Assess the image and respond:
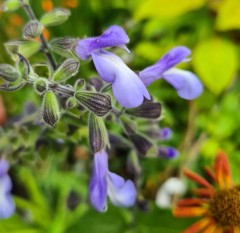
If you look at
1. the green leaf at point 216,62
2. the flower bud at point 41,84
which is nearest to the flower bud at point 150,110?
the flower bud at point 41,84

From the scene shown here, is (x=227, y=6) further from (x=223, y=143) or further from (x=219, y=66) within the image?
(x=223, y=143)

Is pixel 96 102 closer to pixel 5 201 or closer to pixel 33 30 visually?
pixel 33 30

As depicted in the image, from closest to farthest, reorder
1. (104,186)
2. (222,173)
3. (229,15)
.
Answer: (104,186), (222,173), (229,15)

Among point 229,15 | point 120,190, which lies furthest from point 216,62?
point 120,190

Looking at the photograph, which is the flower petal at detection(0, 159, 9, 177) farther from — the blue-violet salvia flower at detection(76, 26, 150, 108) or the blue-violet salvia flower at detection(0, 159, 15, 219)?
the blue-violet salvia flower at detection(76, 26, 150, 108)

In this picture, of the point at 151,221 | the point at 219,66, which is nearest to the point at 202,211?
the point at 151,221

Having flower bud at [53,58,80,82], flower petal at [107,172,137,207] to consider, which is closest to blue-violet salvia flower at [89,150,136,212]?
flower petal at [107,172,137,207]

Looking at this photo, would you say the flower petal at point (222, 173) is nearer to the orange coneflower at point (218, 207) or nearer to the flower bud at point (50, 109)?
the orange coneflower at point (218, 207)
